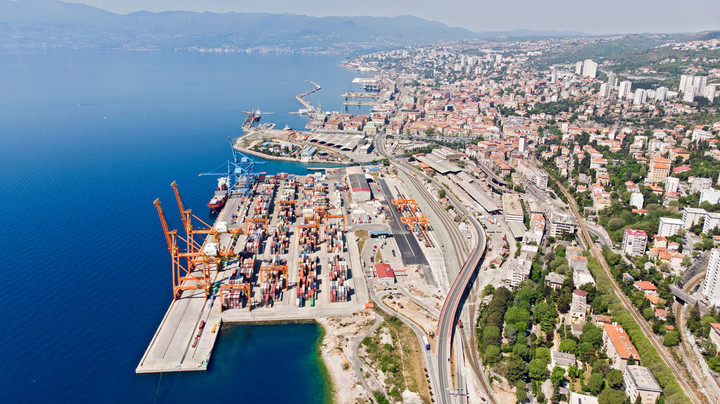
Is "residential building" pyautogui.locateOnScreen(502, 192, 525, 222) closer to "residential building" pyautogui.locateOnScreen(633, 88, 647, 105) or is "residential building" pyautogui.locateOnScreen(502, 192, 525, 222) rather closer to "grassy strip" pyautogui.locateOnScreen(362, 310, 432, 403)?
"grassy strip" pyautogui.locateOnScreen(362, 310, 432, 403)

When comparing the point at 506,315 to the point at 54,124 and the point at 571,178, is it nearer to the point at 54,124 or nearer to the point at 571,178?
the point at 571,178

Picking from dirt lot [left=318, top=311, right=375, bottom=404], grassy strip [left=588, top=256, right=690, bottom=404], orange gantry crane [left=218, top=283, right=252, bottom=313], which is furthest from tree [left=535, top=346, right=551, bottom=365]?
orange gantry crane [left=218, top=283, right=252, bottom=313]

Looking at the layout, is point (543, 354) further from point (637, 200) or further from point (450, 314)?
point (637, 200)

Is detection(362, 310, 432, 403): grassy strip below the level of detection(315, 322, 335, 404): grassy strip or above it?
above

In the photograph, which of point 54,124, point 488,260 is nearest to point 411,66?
point 54,124

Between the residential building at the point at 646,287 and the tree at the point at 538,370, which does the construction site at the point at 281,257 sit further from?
the residential building at the point at 646,287

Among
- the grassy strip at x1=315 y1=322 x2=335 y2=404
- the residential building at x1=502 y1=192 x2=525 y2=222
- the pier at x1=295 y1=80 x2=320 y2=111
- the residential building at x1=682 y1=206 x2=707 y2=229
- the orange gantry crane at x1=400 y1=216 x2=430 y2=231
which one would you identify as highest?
→ the pier at x1=295 y1=80 x2=320 y2=111
